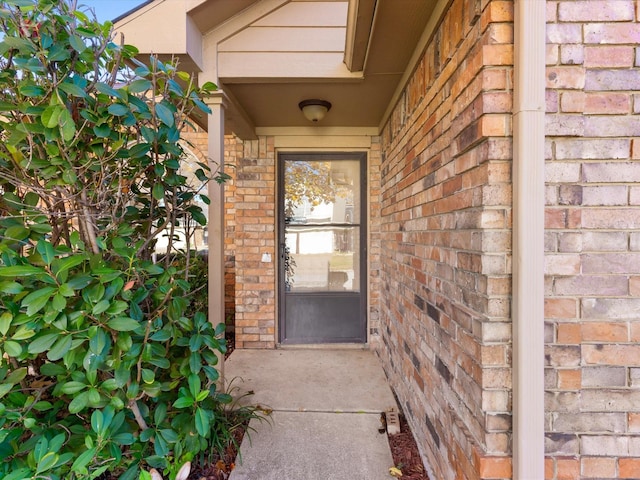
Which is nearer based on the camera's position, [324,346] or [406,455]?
[406,455]

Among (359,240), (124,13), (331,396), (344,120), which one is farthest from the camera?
(359,240)

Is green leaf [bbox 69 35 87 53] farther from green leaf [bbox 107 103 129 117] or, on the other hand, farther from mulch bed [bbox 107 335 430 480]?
mulch bed [bbox 107 335 430 480]

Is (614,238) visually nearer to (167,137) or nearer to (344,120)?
(167,137)

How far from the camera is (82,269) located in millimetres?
1417

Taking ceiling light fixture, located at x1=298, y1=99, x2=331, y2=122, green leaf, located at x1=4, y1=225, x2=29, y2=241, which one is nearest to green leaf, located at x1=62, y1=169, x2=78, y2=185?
green leaf, located at x1=4, y1=225, x2=29, y2=241

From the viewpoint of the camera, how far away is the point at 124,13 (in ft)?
6.53

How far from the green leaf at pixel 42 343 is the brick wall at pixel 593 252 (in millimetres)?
1789

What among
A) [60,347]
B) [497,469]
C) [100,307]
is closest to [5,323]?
[60,347]

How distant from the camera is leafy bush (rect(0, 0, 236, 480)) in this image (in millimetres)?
1244

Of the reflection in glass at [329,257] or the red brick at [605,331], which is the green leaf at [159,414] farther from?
the reflection in glass at [329,257]

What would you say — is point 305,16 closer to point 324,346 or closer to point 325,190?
point 325,190

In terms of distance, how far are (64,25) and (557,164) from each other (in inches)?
78.6

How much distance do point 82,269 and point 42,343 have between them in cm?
33

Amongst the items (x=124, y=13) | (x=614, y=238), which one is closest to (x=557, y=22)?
(x=614, y=238)
